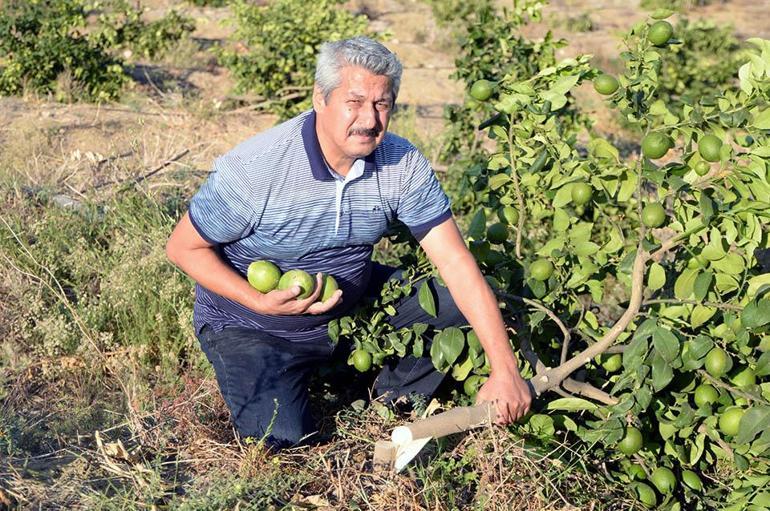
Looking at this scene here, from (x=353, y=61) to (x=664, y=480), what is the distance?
1566 millimetres

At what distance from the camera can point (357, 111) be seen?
112 inches

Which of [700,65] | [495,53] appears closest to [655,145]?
[495,53]

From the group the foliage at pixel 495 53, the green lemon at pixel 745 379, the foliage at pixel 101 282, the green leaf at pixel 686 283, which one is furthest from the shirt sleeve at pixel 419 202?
the foliage at pixel 495 53

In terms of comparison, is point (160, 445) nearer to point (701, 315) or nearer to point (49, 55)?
point (701, 315)

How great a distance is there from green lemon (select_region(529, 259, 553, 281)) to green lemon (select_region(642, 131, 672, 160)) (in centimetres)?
47

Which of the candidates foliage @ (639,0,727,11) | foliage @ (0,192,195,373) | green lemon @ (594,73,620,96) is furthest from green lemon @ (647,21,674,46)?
foliage @ (639,0,727,11)

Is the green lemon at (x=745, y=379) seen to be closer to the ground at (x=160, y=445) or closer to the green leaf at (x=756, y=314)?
the green leaf at (x=756, y=314)

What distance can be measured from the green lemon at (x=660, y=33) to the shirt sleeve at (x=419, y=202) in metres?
0.78

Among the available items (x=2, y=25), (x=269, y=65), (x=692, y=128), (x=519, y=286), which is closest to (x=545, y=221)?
(x=519, y=286)

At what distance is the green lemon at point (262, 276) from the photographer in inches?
116

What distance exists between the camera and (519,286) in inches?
129

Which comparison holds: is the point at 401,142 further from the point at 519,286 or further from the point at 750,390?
the point at 750,390

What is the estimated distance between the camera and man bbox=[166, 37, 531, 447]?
2.84 m

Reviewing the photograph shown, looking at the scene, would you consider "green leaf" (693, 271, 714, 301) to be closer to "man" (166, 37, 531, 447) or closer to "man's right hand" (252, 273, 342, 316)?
"man" (166, 37, 531, 447)
